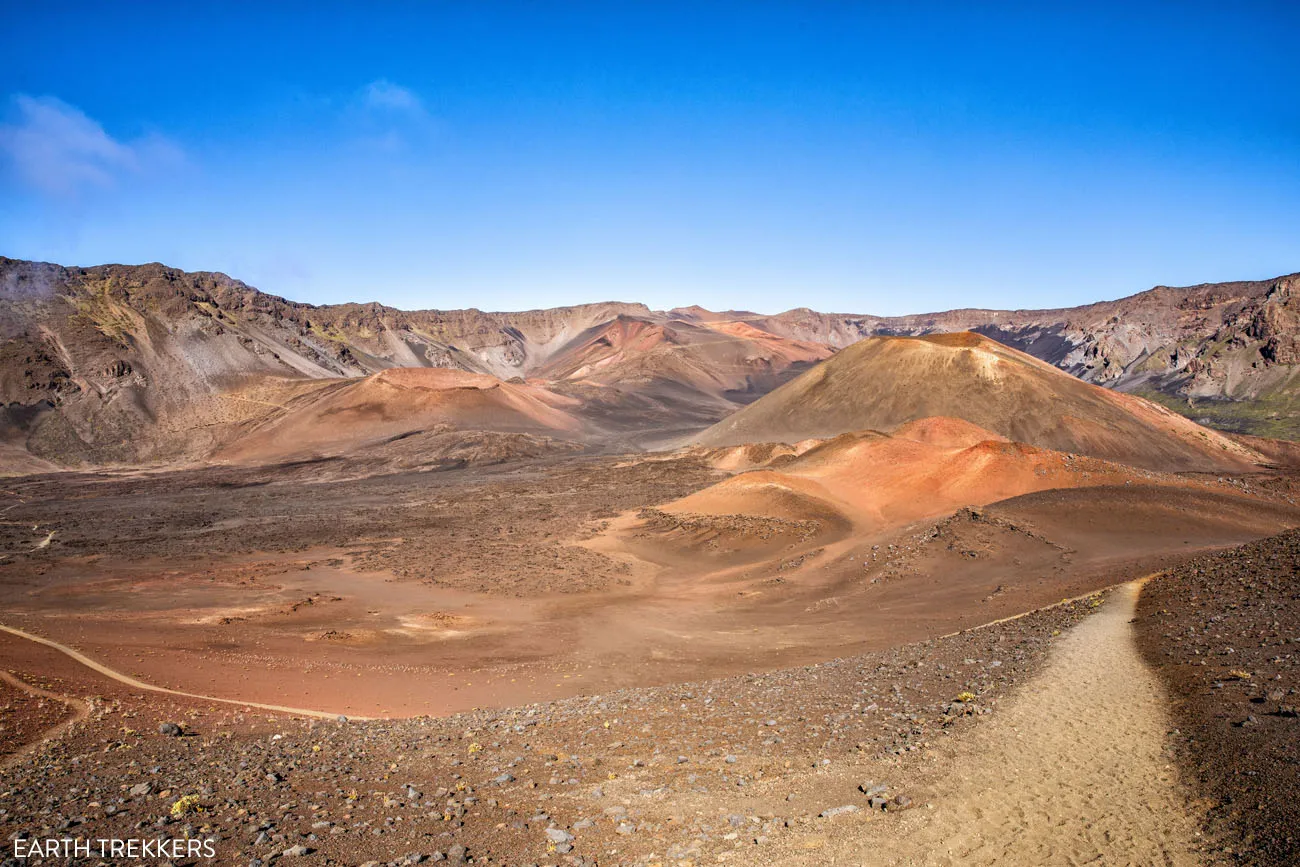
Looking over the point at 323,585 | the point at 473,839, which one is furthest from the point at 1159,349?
the point at 473,839

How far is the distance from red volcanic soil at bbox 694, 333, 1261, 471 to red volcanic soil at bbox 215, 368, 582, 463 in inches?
1065

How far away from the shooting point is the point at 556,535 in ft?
128

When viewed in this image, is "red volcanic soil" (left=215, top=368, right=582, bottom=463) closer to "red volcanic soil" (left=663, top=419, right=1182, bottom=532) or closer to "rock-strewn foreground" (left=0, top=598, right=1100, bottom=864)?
"red volcanic soil" (left=663, top=419, right=1182, bottom=532)

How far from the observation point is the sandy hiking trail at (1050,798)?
255 inches

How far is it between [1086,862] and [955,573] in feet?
62.8

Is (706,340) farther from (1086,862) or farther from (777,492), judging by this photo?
(1086,862)

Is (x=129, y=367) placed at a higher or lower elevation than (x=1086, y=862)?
higher

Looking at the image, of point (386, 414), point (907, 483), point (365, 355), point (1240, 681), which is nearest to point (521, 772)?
point (1240, 681)

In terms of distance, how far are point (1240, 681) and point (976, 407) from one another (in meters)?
59.9

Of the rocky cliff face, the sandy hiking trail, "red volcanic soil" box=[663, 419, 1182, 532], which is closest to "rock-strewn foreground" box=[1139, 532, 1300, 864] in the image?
the sandy hiking trail

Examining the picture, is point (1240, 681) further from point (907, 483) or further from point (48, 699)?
point (907, 483)

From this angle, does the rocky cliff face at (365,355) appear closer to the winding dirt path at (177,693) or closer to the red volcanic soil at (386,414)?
the red volcanic soil at (386,414)

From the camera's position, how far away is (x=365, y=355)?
14675 cm

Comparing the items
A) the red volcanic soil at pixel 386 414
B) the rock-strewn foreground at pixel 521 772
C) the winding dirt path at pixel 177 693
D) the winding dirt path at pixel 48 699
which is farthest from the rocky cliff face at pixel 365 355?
the rock-strewn foreground at pixel 521 772
